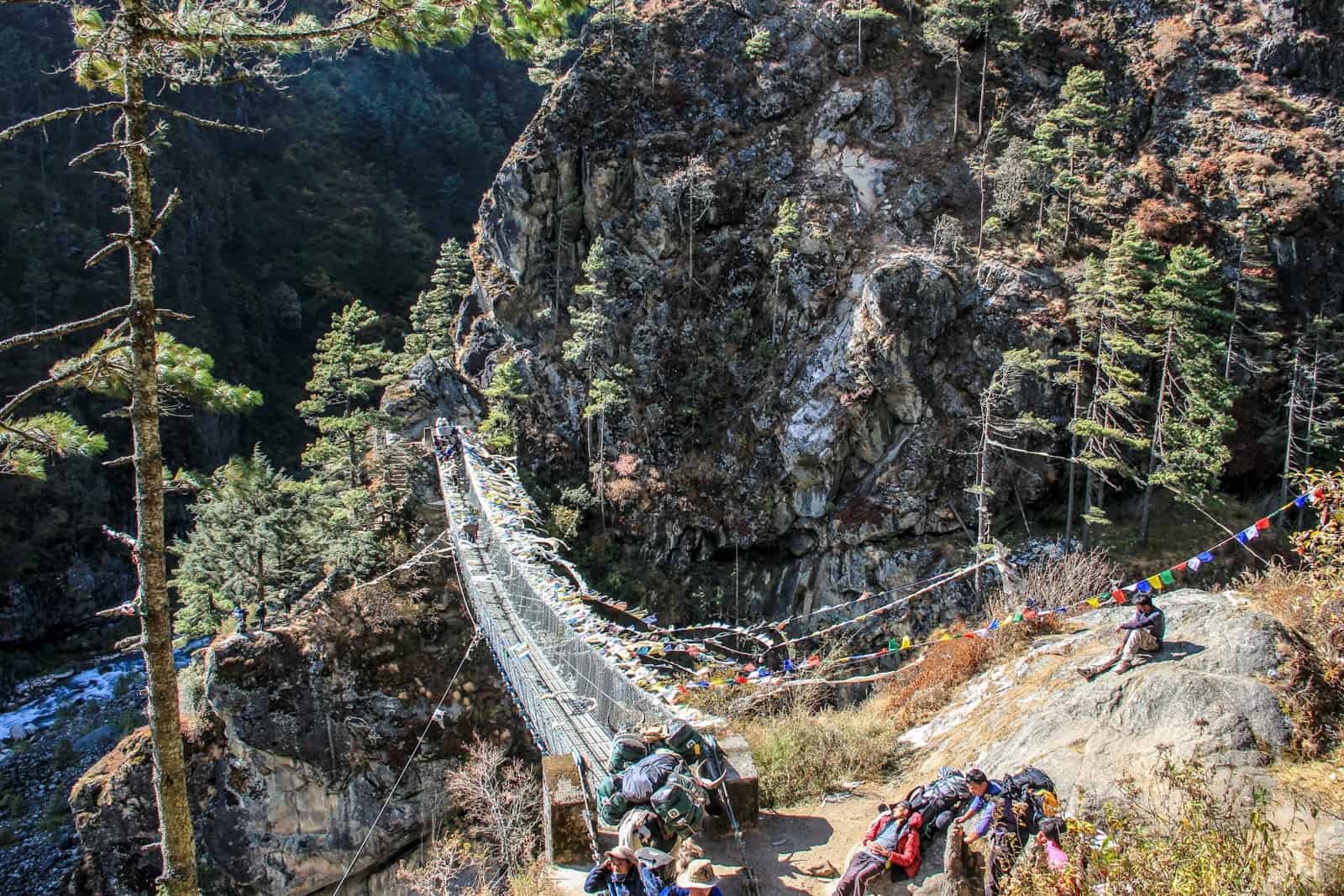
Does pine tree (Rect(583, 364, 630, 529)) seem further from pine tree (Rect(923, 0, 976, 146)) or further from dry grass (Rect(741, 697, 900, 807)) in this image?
dry grass (Rect(741, 697, 900, 807))

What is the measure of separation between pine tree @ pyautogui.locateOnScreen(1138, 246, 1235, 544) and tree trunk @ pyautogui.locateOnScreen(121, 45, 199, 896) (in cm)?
1758

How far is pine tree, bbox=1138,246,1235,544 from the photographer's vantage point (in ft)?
53.8

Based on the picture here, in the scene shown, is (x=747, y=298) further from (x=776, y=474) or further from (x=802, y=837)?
(x=802, y=837)

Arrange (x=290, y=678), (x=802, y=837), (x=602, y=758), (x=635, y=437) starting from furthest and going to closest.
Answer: (x=635, y=437) → (x=290, y=678) → (x=602, y=758) → (x=802, y=837)

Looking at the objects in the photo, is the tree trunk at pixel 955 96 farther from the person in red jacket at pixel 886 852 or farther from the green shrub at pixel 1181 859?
the green shrub at pixel 1181 859

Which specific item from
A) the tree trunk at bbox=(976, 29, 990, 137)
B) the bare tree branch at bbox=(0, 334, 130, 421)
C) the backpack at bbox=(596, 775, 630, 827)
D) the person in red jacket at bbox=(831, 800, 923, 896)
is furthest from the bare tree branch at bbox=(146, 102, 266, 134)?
the tree trunk at bbox=(976, 29, 990, 137)

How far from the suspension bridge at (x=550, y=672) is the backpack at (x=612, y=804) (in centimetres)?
32

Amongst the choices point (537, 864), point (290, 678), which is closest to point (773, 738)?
point (537, 864)

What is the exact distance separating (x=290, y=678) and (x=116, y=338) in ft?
39.3

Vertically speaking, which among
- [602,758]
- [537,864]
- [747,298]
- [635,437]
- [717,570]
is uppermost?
[747,298]

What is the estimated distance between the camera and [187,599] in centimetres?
1889

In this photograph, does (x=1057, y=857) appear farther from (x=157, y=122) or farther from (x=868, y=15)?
(x=868, y=15)

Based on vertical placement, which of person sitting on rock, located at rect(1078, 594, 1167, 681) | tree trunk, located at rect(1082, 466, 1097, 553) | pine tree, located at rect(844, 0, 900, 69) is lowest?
tree trunk, located at rect(1082, 466, 1097, 553)

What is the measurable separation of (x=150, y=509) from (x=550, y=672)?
206 inches
